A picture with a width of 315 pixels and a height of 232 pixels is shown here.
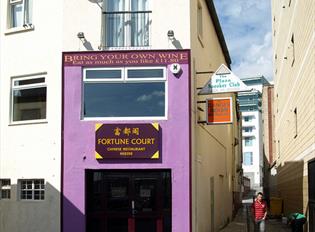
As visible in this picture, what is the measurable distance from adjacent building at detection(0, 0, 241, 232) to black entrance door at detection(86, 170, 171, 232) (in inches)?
1.0

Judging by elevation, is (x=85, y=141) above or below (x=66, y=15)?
below

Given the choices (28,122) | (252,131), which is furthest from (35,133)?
(252,131)

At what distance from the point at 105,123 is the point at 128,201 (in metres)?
2.10

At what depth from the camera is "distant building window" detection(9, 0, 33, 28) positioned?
50.3 ft

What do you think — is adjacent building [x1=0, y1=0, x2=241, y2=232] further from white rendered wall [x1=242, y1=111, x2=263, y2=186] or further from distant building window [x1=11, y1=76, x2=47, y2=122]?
white rendered wall [x1=242, y1=111, x2=263, y2=186]

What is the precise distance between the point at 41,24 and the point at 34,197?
472 centimetres

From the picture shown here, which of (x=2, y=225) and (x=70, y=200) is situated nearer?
(x=70, y=200)

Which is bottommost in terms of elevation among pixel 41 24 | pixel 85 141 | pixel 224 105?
pixel 85 141

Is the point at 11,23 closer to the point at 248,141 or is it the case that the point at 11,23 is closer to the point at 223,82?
the point at 223,82

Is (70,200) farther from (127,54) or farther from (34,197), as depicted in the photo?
(127,54)

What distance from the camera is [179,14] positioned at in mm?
14391

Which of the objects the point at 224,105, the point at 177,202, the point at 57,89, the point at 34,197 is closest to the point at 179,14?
the point at 224,105

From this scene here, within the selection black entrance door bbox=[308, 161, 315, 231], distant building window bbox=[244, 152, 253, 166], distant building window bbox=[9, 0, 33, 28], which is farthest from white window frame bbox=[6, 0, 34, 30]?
distant building window bbox=[244, 152, 253, 166]

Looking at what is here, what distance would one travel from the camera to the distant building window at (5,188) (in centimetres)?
1497
